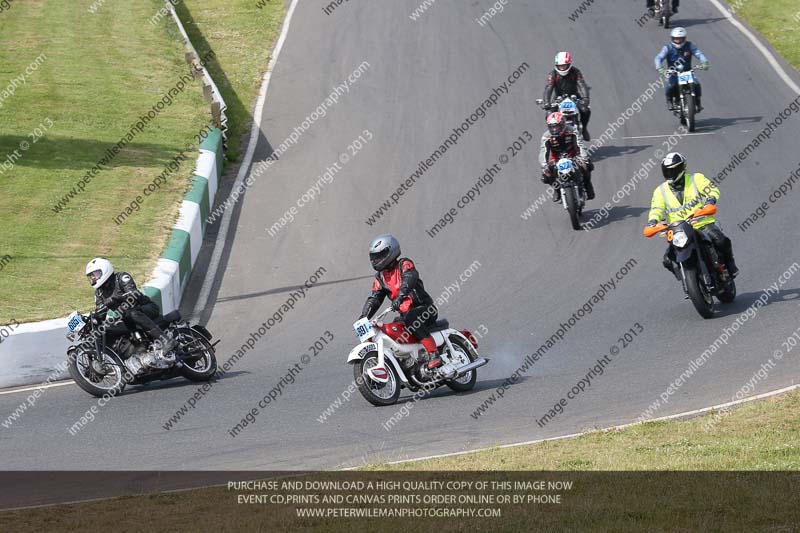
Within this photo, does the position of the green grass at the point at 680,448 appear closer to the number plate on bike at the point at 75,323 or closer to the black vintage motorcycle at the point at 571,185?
the number plate on bike at the point at 75,323

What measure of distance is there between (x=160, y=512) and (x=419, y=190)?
14256mm

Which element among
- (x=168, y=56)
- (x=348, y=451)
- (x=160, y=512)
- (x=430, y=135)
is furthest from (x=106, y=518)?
(x=168, y=56)

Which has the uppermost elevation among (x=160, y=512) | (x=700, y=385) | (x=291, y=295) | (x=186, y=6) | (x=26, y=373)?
(x=160, y=512)

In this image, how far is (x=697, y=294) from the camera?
14336mm

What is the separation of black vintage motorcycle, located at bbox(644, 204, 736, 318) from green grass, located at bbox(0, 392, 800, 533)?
12.7 ft

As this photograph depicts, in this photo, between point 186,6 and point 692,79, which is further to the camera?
point 186,6

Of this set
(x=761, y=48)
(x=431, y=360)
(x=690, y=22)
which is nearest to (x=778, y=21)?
(x=690, y=22)

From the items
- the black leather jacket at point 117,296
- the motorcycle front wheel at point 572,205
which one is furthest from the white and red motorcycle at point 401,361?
the motorcycle front wheel at point 572,205

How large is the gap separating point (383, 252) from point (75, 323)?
394cm

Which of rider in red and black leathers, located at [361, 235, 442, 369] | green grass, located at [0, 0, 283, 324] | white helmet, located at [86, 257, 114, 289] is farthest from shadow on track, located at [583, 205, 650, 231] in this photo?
white helmet, located at [86, 257, 114, 289]

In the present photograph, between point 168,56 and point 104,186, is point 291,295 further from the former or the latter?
point 168,56

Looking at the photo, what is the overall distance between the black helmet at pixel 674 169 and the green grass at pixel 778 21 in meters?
15.9

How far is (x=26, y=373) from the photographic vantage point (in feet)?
45.5

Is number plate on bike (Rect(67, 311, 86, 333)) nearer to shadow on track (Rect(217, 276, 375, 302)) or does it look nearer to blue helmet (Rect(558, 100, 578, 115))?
shadow on track (Rect(217, 276, 375, 302))
